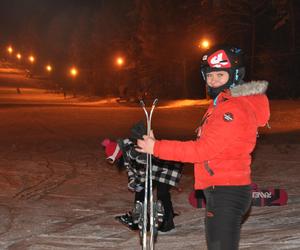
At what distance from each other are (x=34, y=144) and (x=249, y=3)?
28319mm

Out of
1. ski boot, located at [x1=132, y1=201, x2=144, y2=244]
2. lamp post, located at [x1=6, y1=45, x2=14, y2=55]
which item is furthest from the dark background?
lamp post, located at [x1=6, y1=45, x2=14, y2=55]

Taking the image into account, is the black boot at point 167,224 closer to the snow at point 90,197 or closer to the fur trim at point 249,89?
the snow at point 90,197

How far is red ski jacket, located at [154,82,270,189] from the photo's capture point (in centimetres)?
320

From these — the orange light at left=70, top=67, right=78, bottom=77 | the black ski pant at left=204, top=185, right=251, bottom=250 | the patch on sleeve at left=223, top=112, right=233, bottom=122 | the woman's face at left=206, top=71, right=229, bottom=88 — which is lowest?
the black ski pant at left=204, top=185, right=251, bottom=250

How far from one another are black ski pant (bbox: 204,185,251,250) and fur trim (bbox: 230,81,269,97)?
0.58m

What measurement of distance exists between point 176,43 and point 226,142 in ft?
166

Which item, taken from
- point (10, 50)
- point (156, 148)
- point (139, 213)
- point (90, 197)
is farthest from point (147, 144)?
point (10, 50)

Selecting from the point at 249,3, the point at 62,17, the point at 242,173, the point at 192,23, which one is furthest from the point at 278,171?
the point at 62,17

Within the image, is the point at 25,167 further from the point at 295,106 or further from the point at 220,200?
the point at 295,106

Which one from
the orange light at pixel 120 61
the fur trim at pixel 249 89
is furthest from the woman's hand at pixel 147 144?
the orange light at pixel 120 61

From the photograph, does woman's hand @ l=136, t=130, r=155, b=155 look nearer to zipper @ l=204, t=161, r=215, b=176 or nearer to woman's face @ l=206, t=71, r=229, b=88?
zipper @ l=204, t=161, r=215, b=176

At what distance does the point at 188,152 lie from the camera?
321cm

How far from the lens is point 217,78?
11.4 ft

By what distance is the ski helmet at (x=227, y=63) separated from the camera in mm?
3414
